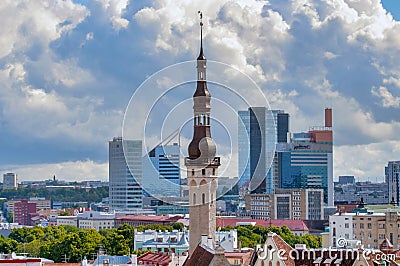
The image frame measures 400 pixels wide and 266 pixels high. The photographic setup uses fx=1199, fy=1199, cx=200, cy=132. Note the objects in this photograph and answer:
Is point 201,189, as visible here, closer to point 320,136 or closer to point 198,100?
point 198,100

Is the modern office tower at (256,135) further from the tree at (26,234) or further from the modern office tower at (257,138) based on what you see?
the tree at (26,234)

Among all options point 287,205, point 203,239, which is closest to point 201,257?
point 203,239

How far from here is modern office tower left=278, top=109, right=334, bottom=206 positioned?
177750mm

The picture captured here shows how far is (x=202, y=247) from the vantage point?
4041cm

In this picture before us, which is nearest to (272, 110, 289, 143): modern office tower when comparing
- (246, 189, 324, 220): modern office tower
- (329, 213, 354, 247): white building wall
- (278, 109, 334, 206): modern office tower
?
(278, 109, 334, 206): modern office tower

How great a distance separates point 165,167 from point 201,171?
5524 millimetres

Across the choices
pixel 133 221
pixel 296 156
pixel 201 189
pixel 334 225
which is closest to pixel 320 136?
pixel 296 156

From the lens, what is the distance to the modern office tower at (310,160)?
583ft

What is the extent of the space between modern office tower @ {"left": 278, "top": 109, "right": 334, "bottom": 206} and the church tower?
432ft

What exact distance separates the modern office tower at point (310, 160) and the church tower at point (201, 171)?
131636 mm

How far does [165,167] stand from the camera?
166 feet

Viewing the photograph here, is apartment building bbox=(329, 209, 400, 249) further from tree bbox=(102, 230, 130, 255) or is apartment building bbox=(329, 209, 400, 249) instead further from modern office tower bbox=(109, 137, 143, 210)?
modern office tower bbox=(109, 137, 143, 210)

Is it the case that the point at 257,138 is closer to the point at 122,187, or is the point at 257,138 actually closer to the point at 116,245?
the point at 116,245

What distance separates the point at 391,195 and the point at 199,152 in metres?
151
